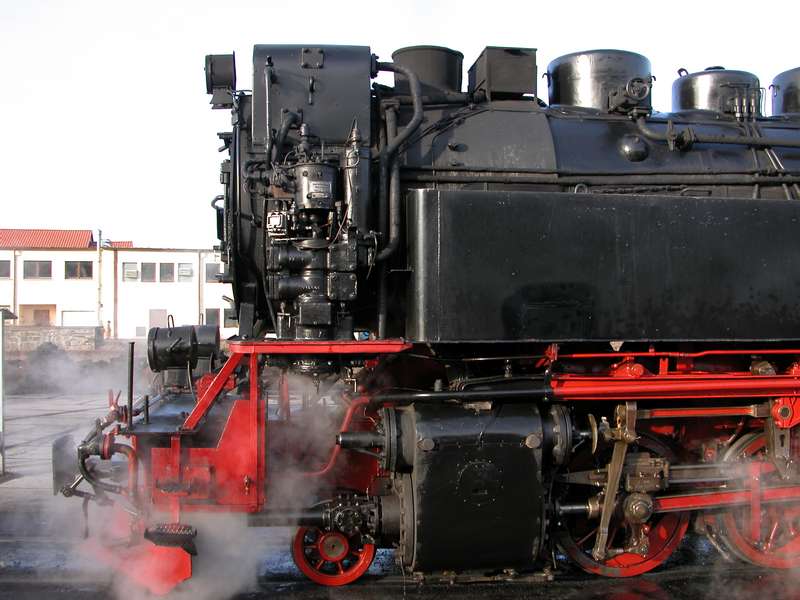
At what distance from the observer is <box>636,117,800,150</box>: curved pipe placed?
15.0 feet

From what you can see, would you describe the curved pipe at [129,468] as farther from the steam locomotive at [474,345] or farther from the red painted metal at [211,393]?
the red painted metal at [211,393]

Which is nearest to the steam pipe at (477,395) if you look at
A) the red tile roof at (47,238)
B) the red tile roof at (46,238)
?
the red tile roof at (47,238)

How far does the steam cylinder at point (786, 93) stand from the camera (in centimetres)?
600

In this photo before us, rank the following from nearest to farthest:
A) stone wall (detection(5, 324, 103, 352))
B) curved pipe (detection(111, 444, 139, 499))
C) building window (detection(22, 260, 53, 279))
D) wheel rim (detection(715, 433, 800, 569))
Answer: curved pipe (detection(111, 444, 139, 499))
wheel rim (detection(715, 433, 800, 569))
stone wall (detection(5, 324, 103, 352))
building window (detection(22, 260, 53, 279))

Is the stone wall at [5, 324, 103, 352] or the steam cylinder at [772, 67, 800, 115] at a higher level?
the steam cylinder at [772, 67, 800, 115]

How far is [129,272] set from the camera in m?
34.3

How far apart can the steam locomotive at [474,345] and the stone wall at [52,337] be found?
→ 21.5 m

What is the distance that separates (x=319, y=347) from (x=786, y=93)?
4.78 metres

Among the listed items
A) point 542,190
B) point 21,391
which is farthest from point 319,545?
point 21,391

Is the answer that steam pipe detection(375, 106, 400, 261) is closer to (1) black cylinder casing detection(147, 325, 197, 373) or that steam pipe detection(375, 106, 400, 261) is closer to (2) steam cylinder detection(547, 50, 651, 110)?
(1) black cylinder casing detection(147, 325, 197, 373)

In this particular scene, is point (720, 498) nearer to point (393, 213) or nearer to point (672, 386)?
point (672, 386)

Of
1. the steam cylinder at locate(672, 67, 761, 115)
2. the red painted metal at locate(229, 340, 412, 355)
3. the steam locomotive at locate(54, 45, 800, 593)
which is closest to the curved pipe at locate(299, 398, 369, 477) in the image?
the steam locomotive at locate(54, 45, 800, 593)

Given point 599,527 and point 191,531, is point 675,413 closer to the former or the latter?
point 599,527

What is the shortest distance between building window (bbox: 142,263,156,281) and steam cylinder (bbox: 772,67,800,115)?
3167cm
